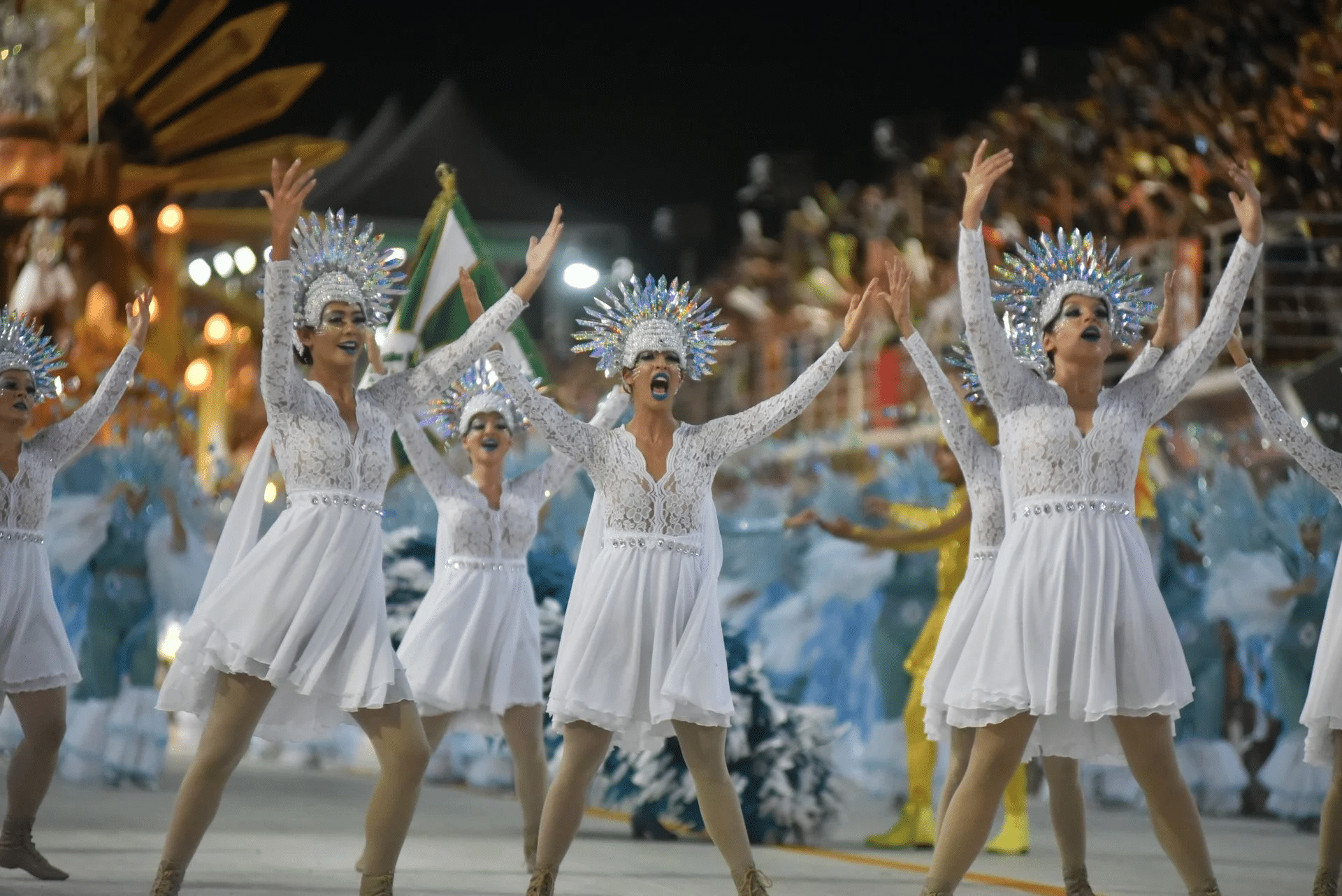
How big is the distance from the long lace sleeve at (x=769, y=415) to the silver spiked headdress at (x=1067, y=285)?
57cm

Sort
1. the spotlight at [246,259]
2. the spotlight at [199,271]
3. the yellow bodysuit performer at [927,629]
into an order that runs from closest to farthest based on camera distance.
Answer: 1. the yellow bodysuit performer at [927,629]
2. the spotlight at [246,259]
3. the spotlight at [199,271]

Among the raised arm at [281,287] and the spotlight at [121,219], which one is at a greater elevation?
the spotlight at [121,219]

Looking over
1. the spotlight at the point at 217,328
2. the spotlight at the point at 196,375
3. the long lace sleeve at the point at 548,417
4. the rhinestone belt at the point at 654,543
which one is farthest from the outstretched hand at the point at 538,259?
the spotlight at the point at 217,328

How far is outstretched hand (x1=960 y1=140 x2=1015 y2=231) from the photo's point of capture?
4.87m

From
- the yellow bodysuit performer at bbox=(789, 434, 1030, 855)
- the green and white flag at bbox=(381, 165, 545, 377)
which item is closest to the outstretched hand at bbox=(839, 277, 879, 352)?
the yellow bodysuit performer at bbox=(789, 434, 1030, 855)

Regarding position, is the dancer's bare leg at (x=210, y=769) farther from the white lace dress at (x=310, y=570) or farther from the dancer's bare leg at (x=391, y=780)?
the dancer's bare leg at (x=391, y=780)

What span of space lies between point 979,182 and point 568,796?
2090 mm

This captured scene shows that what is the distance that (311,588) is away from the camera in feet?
16.5

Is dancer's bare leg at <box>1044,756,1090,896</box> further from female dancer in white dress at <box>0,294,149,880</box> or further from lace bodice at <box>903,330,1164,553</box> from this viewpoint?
female dancer in white dress at <box>0,294,149,880</box>

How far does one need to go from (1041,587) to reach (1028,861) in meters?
2.54

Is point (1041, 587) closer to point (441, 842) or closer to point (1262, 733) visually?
point (441, 842)

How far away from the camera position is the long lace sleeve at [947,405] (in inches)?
221

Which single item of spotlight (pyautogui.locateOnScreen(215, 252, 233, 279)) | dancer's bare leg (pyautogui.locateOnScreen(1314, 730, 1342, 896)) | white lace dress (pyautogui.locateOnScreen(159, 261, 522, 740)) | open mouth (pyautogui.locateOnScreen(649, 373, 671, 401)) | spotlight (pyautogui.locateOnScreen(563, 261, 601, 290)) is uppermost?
spotlight (pyautogui.locateOnScreen(215, 252, 233, 279))

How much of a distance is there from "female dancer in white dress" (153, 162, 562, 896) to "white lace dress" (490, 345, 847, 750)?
1.49ft
